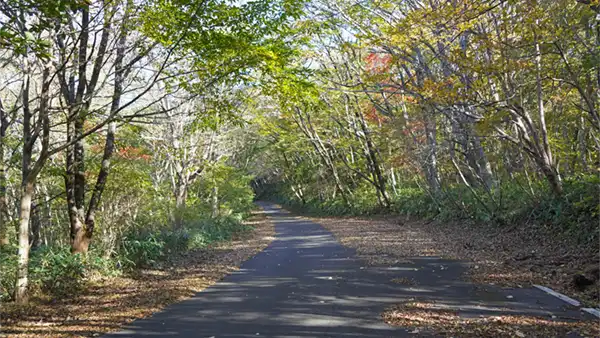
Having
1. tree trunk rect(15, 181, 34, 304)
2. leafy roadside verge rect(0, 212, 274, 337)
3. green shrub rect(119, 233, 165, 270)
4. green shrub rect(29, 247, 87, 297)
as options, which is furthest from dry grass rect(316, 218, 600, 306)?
tree trunk rect(15, 181, 34, 304)

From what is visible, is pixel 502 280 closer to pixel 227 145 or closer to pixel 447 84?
pixel 447 84

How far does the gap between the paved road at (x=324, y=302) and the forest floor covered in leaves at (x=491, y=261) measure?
1.15 ft

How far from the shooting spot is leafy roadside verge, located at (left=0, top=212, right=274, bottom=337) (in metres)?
5.98

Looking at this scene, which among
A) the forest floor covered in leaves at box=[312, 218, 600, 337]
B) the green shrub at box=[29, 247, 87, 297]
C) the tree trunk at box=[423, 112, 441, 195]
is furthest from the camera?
the tree trunk at box=[423, 112, 441, 195]

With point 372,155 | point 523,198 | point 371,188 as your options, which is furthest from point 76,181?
point 371,188

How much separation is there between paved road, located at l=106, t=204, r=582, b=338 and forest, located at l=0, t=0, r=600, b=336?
4.46 feet

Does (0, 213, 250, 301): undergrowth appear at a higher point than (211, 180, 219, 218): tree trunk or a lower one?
lower

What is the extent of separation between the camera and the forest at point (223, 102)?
756 cm

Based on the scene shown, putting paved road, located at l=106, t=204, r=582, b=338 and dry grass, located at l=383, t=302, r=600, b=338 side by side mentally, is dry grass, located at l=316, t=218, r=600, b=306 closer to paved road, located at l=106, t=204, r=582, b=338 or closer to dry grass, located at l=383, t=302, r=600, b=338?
paved road, located at l=106, t=204, r=582, b=338

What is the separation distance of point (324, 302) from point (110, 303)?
Answer: 3.67 meters

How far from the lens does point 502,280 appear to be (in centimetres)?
733

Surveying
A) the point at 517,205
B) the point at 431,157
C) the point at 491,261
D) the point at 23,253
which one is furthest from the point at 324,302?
the point at 431,157

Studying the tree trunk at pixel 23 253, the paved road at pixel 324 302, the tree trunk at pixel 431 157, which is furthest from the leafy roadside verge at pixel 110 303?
the tree trunk at pixel 431 157

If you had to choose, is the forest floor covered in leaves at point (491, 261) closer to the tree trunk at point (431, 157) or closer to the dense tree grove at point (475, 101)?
the dense tree grove at point (475, 101)
